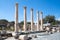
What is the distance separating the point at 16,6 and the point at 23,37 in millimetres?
14263

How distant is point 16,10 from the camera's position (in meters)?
25.9

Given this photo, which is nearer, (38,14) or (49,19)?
(38,14)

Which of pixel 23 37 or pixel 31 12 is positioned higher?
pixel 31 12

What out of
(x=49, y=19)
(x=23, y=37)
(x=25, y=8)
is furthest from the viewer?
(x=49, y=19)

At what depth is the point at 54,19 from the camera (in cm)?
7806

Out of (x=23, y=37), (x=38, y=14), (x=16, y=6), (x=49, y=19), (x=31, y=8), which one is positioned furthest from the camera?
(x=49, y=19)

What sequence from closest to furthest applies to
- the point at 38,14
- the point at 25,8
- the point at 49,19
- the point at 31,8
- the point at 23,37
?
the point at 23,37
the point at 25,8
the point at 31,8
the point at 38,14
the point at 49,19

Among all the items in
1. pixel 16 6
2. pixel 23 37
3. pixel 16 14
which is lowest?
pixel 23 37

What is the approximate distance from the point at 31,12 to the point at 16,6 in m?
9.15

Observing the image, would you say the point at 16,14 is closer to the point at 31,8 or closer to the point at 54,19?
the point at 31,8

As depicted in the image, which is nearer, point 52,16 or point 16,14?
point 16,14

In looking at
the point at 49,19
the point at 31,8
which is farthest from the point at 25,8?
the point at 49,19

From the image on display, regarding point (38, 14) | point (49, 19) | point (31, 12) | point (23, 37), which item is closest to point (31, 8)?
point (31, 12)

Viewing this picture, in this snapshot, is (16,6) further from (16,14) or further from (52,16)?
(52,16)
